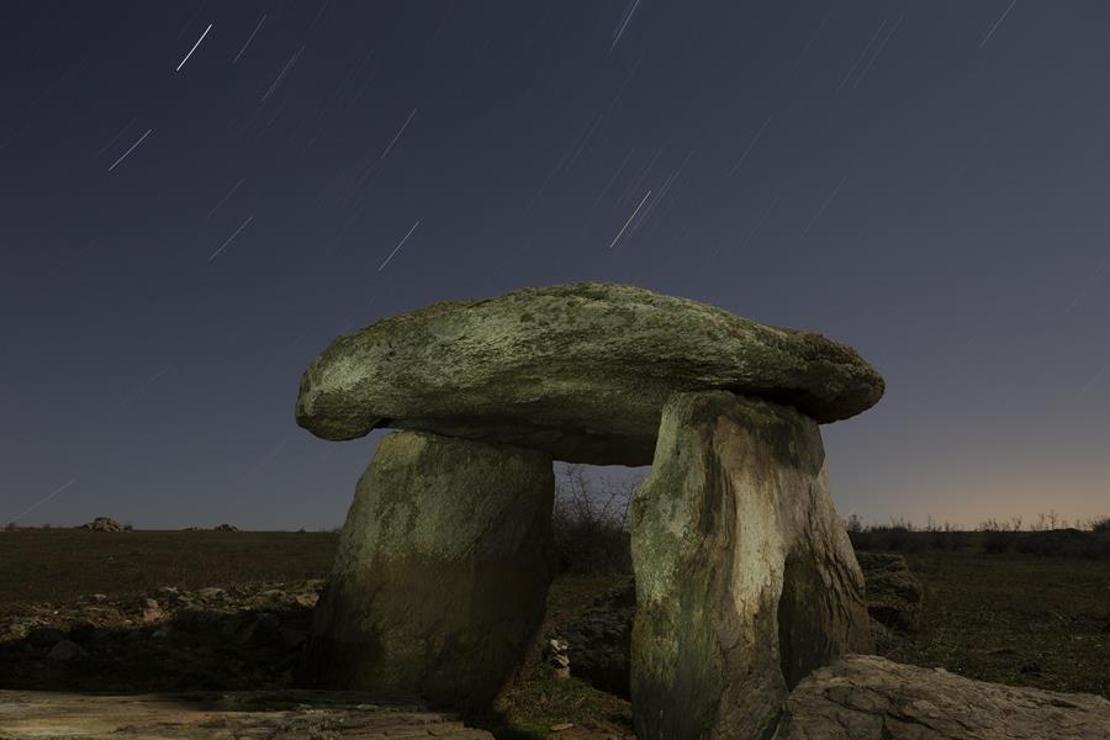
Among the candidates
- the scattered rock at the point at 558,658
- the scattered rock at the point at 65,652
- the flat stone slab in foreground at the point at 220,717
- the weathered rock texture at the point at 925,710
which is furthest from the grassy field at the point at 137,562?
the weathered rock texture at the point at 925,710

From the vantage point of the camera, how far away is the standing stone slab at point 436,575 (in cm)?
830

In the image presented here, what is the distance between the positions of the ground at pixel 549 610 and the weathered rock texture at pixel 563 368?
2610mm

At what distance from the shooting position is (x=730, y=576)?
6.34 meters

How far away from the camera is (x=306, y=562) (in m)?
19.8

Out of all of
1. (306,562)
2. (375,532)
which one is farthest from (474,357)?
(306,562)

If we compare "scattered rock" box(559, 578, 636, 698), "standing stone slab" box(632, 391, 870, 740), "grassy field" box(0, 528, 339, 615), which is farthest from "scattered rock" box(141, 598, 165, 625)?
"standing stone slab" box(632, 391, 870, 740)

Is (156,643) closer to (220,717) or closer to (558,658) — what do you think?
(220,717)

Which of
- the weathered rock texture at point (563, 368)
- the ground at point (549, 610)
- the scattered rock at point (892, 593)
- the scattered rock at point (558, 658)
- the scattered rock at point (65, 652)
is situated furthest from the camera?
the scattered rock at point (892, 593)

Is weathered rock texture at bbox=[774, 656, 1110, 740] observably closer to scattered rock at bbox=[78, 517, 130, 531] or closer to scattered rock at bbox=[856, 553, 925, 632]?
scattered rock at bbox=[856, 553, 925, 632]

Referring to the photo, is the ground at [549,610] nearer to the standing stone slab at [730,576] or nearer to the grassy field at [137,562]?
the grassy field at [137,562]

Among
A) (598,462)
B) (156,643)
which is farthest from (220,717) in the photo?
(598,462)

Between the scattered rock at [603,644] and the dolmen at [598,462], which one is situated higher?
the dolmen at [598,462]

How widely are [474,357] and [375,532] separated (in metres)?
2.50

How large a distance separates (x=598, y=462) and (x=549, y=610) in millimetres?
3953
